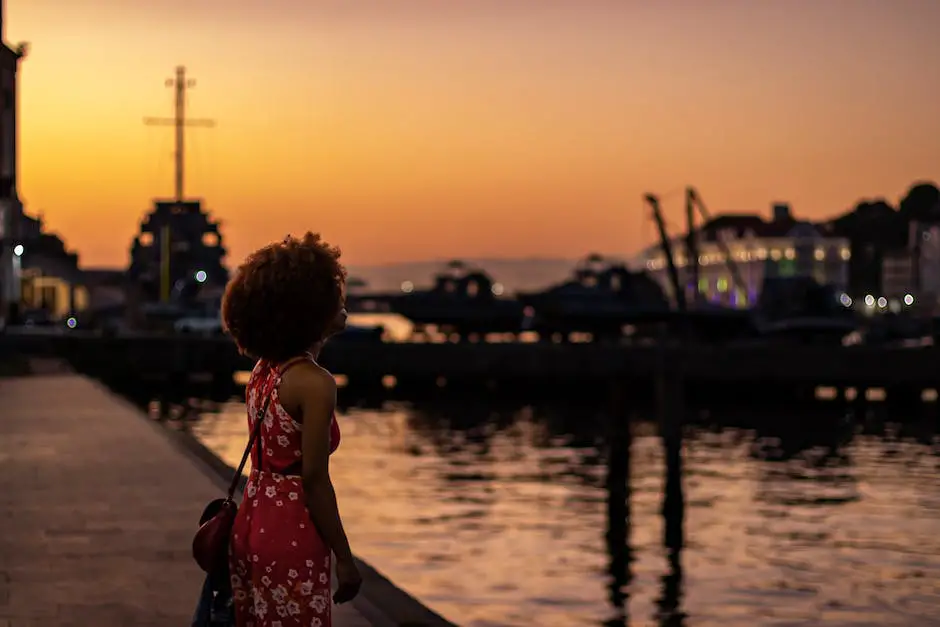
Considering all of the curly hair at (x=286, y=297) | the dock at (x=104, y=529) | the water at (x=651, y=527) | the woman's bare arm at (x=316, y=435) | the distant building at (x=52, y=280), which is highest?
the distant building at (x=52, y=280)

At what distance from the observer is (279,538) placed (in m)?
5.86

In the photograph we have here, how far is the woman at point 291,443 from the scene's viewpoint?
5.83 metres

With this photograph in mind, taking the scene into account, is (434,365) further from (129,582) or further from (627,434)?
(129,582)

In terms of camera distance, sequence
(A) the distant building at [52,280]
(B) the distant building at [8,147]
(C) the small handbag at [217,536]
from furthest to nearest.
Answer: (A) the distant building at [52,280] < (B) the distant building at [8,147] < (C) the small handbag at [217,536]

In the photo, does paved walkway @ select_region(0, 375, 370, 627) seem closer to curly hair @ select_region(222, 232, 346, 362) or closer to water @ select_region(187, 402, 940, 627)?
water @ select_region(187, 402, 940, 627)

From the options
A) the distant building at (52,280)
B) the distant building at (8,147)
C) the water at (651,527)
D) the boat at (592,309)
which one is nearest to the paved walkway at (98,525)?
the water at (651,527)

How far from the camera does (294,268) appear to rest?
Result: 5.86 metres

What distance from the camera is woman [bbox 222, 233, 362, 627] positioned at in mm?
5828

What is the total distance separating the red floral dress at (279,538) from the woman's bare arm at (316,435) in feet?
0.17

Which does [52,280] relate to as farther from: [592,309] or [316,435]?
[316,435]

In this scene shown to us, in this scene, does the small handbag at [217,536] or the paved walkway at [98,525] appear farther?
the paved walkway at [98,525]

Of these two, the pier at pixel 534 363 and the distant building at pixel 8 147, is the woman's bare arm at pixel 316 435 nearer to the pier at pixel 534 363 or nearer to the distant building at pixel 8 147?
the pier at pixel 534 363

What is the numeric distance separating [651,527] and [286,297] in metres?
25.1

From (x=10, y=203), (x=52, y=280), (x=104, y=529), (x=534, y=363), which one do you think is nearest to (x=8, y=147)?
(x=10, y=203)
